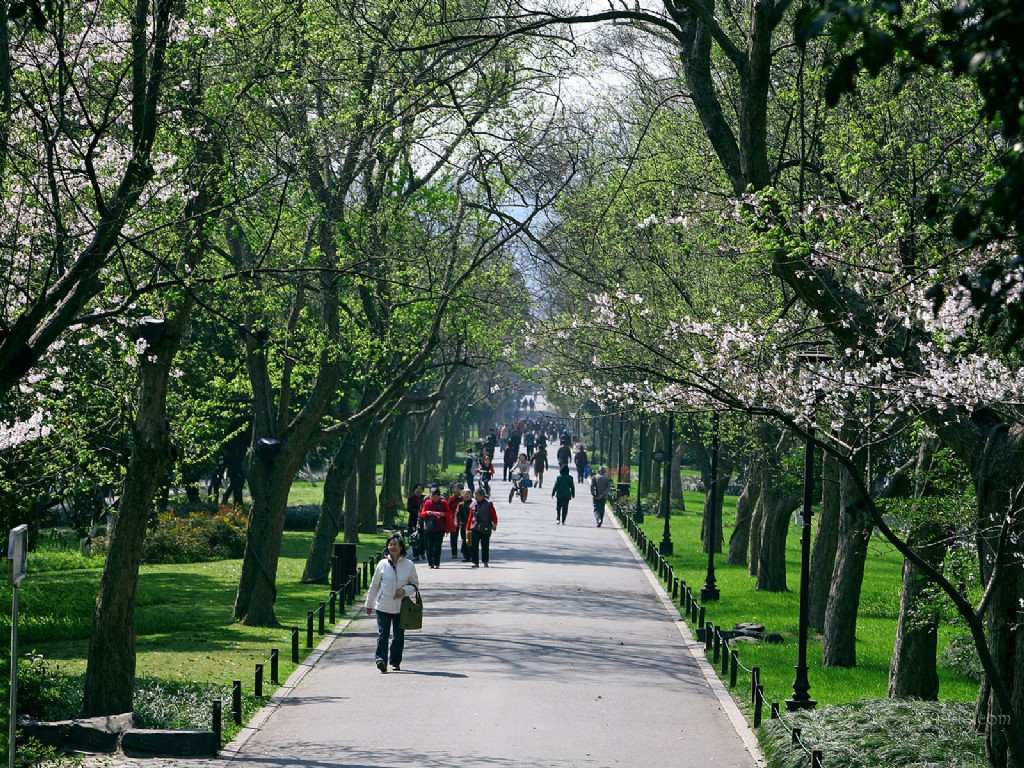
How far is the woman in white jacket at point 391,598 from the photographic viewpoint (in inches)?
682

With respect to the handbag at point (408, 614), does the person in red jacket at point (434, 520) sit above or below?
above

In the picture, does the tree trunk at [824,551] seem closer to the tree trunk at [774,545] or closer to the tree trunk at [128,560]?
the tree trunk at [774,545]

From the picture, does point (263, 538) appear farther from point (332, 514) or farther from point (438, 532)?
point (438, 532)

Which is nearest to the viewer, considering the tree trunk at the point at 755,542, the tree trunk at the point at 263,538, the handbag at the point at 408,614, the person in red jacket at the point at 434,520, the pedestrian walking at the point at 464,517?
the handbag at the point at 408,614

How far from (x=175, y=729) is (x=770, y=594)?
682 inches

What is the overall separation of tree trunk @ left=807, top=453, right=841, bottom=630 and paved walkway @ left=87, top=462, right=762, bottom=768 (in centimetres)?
243

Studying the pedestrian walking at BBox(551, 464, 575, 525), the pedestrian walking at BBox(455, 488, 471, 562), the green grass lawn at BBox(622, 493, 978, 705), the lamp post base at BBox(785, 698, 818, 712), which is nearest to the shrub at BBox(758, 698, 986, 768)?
the lamp post base at BBox(785, 698, 818, 712)

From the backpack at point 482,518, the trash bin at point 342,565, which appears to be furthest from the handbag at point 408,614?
the backpack at point 482,518

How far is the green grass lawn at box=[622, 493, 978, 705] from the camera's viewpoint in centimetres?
1791

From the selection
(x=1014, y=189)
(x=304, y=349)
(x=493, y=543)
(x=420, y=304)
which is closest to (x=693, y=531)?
(x=493, y=543)

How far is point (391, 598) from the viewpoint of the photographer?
17.4 m

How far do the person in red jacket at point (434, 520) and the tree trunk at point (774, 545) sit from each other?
23.9ft

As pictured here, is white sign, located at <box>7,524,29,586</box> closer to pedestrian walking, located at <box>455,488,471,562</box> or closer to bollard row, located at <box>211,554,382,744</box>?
bollard row, located at <box>211,554,382,744</box>

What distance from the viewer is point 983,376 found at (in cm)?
1161
